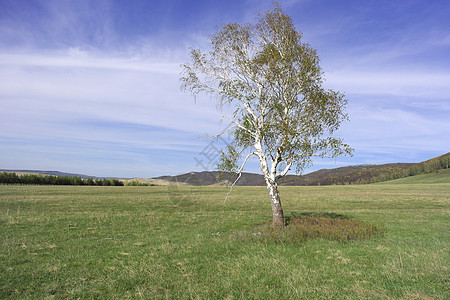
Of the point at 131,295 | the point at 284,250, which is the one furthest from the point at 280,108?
the point at 131,295

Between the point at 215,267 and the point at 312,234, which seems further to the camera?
the point at 312,234

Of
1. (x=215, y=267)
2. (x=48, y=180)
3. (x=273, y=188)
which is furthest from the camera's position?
(x=48, y=180)

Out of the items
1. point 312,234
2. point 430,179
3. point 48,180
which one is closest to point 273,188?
point 312,234

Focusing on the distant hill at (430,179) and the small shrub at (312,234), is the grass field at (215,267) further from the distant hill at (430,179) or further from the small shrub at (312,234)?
the distant hill at (430,179)

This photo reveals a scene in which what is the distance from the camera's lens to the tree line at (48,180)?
101938mm

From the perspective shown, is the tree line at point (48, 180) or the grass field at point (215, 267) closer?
the grass field at point (215, 267)

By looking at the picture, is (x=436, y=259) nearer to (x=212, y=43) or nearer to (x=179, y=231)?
(x=179, y=231)

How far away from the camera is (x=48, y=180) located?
361 feet

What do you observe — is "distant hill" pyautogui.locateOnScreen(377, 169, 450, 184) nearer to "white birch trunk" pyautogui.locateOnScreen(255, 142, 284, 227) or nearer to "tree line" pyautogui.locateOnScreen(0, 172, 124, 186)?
"tree line" pyautogui.locateOnScreen(0, 172, 124, 186)

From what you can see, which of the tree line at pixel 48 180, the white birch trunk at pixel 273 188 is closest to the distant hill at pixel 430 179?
the tree line at pixel 48 180

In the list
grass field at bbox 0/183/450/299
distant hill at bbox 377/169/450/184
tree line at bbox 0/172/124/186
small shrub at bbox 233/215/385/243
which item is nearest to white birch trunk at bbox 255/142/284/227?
small shrub at bbox 233/215/385/243

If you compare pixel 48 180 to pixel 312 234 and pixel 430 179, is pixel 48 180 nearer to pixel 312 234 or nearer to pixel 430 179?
pixel 312 234

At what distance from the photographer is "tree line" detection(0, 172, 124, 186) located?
334 feet

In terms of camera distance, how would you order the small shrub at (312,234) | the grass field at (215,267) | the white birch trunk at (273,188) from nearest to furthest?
the grass field at (215,267), the small shrub at (312,234), the white birch trunk at (273,188)
